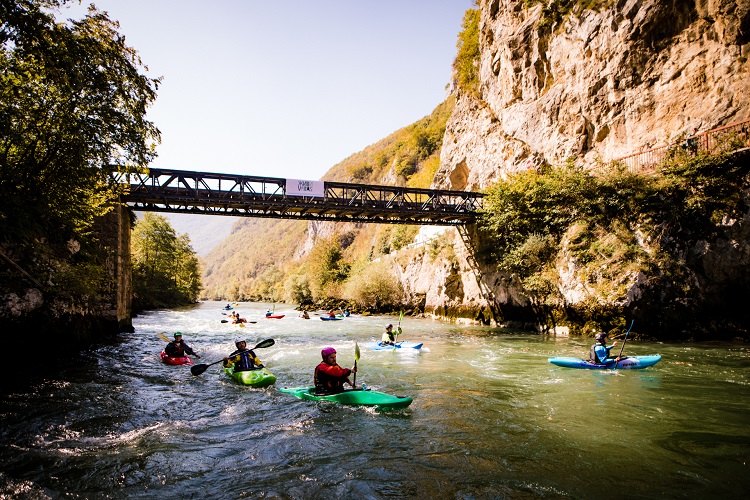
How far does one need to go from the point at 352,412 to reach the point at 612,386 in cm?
617

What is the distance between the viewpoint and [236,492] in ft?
15.3

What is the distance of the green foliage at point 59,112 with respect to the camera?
29.0 ft

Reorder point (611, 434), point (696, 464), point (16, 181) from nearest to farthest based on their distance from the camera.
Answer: point (696, 464), point (611, 434), point (16, 181)

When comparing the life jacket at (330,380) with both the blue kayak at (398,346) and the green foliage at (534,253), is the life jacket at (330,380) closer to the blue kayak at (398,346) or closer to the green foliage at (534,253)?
the blue kayak at (398,346)

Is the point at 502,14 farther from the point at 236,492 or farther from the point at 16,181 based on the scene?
the point at 236,492

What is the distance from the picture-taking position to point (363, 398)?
802 centimetres

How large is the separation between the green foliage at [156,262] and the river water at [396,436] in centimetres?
3955

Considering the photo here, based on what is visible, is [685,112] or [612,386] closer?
[612,386]

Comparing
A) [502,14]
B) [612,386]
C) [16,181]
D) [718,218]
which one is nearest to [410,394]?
[612,386]

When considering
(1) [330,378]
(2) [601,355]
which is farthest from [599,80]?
(1) [330,378]

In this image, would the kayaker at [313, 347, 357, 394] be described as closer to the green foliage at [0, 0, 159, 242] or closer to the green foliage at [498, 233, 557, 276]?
the green foliage at [0, 0, 159, 242]

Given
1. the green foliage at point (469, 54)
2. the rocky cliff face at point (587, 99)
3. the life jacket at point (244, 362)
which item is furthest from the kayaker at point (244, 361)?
the green foliage at point (469, 54)

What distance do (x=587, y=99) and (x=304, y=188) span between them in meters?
17.8

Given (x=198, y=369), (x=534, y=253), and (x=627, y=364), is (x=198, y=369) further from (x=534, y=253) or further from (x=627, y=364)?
(x=534, y=253)
